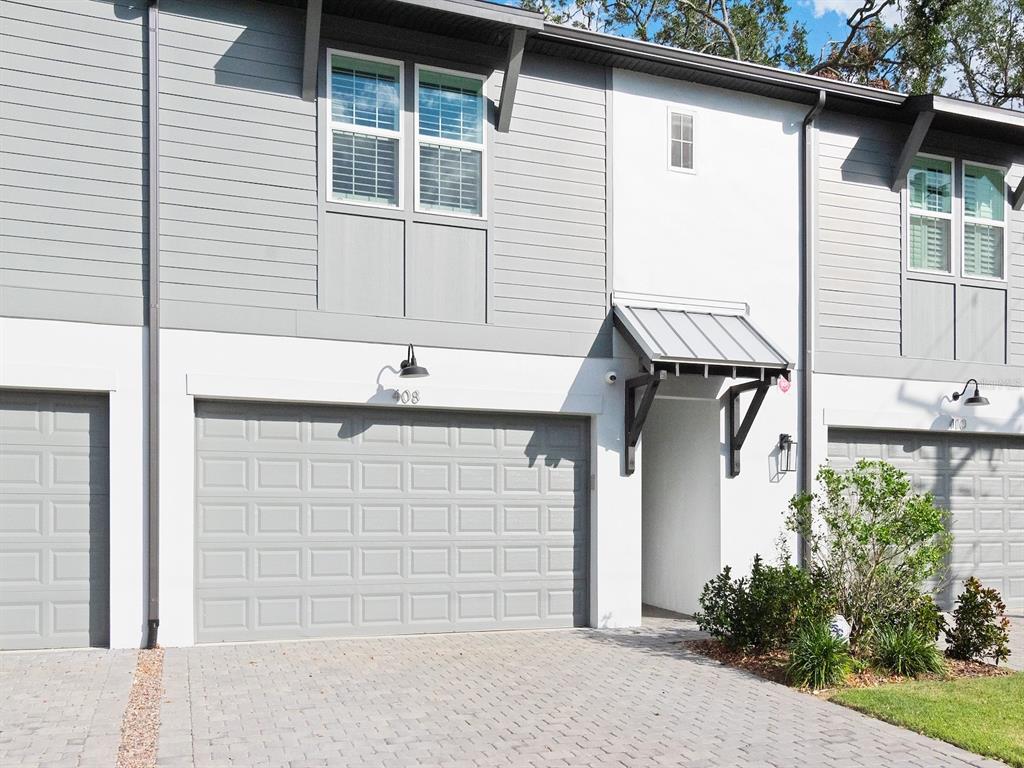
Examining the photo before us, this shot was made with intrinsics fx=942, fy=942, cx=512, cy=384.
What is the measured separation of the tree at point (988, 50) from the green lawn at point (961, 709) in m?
16.6

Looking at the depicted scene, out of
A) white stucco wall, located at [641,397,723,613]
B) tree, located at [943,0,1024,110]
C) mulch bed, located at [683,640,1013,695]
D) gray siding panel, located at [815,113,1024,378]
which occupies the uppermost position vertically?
tree, located at [943,0,1024,110]

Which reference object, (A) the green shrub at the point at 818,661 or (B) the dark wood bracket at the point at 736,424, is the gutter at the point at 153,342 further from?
(B) the dark wood bracket at the point at 736,424

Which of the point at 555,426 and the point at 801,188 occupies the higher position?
the point at 801,188

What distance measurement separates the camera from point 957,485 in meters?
11.9

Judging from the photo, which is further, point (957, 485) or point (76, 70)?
point (957, 485)

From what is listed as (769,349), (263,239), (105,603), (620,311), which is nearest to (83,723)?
(105,603)

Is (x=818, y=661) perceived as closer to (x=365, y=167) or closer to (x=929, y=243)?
(x=365, y=167)

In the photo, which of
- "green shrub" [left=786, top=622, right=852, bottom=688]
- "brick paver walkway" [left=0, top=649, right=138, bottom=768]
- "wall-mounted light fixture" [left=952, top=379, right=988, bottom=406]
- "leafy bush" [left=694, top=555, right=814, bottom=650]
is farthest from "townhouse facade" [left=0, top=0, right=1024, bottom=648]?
"green shrub" [left=786, top=622, right=852, bottom=688]

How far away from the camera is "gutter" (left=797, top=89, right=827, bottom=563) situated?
10.9 meters

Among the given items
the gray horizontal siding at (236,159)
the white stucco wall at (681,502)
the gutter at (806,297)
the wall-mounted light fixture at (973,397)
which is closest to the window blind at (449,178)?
the gray horizontal siding at (236,159)

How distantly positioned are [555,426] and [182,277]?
4.03 meters

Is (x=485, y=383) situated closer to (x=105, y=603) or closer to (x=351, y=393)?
(x=351, y=393)

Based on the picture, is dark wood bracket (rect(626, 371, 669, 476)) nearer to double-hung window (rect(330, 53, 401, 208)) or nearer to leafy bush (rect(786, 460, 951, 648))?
leafy bush (rect(786, 460, 951, 648))

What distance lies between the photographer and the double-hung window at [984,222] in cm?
1210
